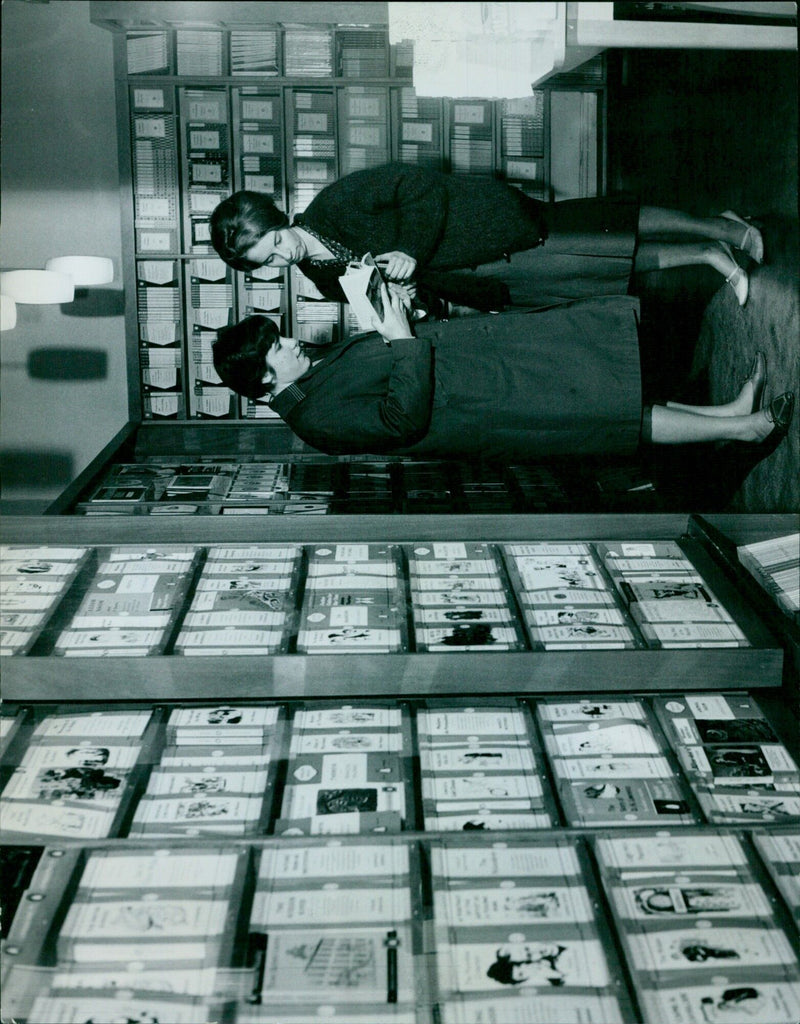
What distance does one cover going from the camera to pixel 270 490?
3.16 m

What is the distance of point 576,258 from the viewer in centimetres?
279

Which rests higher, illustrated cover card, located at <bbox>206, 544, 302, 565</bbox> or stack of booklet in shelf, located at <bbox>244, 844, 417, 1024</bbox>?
illustrated cover card, located at <bbox>206, 544, 302, 565</bbox>

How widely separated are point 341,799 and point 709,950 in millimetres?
634

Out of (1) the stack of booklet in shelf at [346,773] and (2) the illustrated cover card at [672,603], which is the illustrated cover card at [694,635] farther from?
(1) the stack of booklet in shelf at [346,773]

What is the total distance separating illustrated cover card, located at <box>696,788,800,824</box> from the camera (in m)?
1.59

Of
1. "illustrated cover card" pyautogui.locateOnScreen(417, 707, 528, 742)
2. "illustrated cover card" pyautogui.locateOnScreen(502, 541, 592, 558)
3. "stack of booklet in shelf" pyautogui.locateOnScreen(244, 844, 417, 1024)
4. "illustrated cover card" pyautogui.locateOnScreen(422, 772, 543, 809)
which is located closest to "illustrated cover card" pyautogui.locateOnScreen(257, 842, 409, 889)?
"stack of booklet in shelf" pyautogui.locateOnScreen(244, 844, 417, 1024)

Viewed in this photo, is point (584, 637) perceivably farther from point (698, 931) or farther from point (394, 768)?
point (698, 931)

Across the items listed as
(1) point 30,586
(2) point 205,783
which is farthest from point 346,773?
(1) point 30,586

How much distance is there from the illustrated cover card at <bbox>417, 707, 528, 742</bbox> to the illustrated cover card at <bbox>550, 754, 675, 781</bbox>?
0.35 feet

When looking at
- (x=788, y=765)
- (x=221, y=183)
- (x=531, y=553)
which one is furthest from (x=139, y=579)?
(x=221, y=183)

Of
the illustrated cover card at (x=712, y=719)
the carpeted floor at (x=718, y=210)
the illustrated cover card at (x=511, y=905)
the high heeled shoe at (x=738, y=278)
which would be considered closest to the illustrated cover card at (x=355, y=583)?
the illustrated cover card at (x=712, y=719)

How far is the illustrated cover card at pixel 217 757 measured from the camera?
170 centimetres

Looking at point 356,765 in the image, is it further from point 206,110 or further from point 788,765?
point 206,110

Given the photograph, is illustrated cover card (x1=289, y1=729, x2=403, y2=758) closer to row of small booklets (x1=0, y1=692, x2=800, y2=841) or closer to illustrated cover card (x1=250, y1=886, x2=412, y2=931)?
row of small booklets (x1=0, y1=692, x2=800, y2=841)
